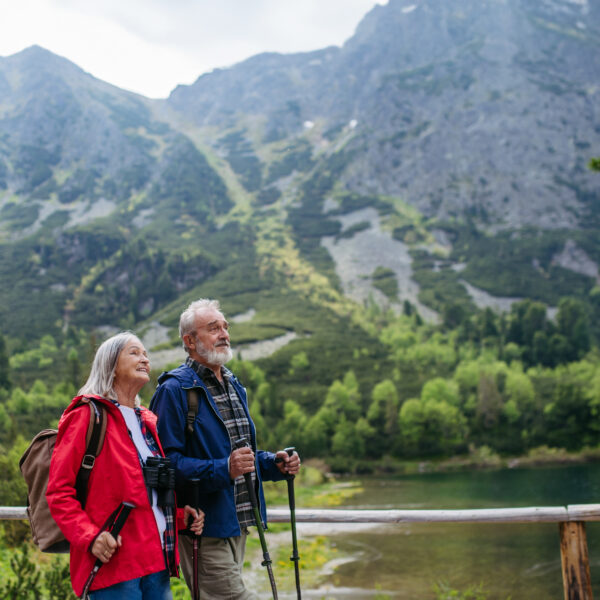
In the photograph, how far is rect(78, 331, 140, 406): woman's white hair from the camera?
3.15 m

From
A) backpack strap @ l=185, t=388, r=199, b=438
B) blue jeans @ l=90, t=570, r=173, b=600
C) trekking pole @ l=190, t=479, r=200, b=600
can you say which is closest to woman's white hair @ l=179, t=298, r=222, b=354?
backpack strap @ l=185, t=388, r=199, b=438

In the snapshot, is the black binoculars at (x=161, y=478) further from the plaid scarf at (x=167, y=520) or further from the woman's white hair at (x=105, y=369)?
the woman's white hair at (x=105, y=369)

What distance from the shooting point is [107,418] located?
301cm

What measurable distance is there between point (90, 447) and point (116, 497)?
11.3 inches

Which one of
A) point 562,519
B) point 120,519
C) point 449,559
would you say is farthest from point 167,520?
point 449,559

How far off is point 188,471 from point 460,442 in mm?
69231

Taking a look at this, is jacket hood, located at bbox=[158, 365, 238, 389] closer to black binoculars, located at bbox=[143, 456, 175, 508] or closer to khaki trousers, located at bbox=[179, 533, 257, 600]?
black binoculars, located at bbox=[143, 456, 175, 508]

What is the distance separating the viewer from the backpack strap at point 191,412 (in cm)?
333

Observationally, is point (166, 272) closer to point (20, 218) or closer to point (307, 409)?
point (20, 218)

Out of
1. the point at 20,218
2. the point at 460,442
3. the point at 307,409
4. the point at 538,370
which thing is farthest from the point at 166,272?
the point at 460,442

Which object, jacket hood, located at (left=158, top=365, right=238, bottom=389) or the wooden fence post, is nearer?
jacket hood, located at (left=158, top=365, right=238, bottom=389)

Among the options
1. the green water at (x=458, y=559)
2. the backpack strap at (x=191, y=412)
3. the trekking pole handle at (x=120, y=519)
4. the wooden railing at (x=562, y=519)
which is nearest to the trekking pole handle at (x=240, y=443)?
the backpack strap at (x=191, y=412)

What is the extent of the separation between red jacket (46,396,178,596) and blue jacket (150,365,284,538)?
0.24 m

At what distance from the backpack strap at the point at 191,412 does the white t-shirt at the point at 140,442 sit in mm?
240
